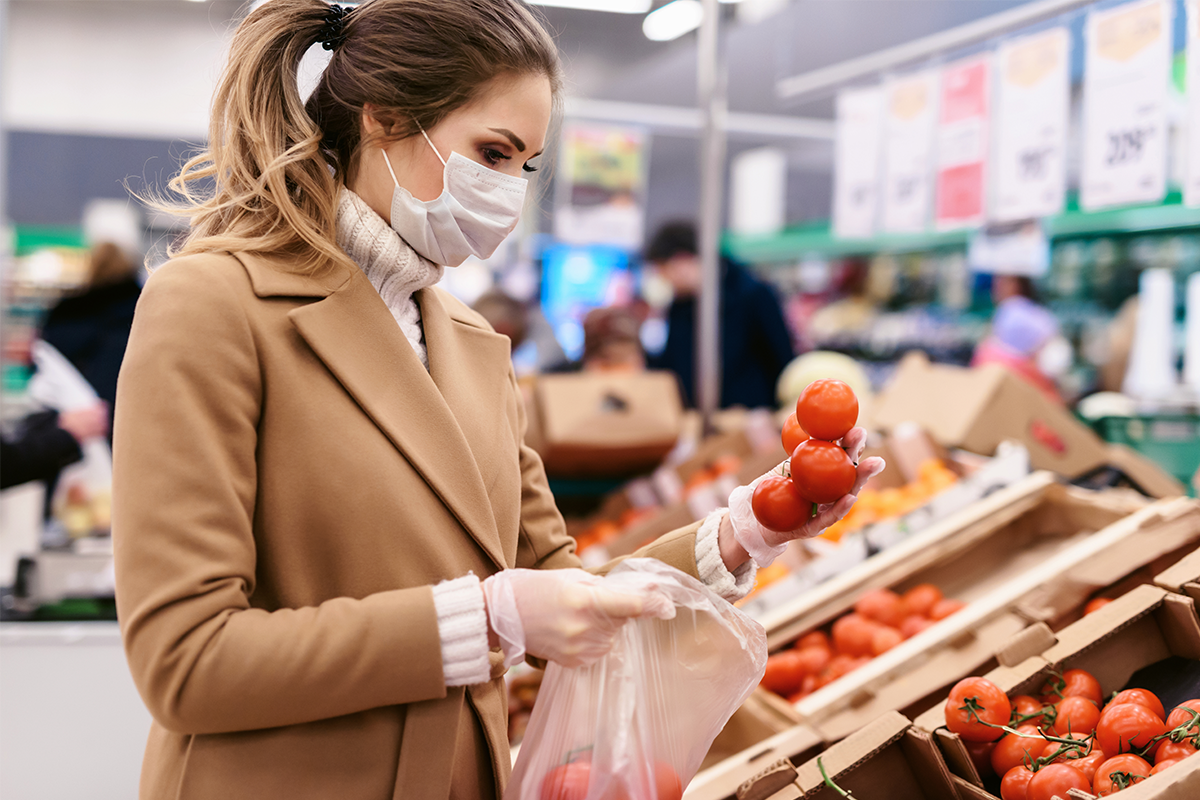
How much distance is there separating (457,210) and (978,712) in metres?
1.09

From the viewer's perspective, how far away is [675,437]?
3.87 meters

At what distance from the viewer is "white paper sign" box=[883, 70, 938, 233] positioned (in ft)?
12.6

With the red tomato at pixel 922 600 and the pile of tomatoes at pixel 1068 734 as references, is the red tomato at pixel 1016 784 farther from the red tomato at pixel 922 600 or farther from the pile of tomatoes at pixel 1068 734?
the red tomato at pixel 922 600

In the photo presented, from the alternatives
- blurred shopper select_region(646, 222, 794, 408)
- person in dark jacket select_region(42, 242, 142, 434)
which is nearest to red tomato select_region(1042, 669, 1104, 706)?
blurred shopper select_region(646, 222, 794, 408)

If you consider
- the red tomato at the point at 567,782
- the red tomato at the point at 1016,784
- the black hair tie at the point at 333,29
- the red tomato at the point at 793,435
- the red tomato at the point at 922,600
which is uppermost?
the black hair tie at the point at 333,29

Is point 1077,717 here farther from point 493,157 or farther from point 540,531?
point 493,157

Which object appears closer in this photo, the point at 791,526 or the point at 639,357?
the point at 791,526

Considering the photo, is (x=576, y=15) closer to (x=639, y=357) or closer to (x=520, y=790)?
(x=639, y=357)

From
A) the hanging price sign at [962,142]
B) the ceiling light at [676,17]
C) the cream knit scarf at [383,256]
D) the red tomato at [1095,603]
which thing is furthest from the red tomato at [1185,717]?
the ceiling light at [676,17]

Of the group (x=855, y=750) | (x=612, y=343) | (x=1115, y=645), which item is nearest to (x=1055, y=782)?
(x=855, y=750)

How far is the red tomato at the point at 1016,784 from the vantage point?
54.1 inches

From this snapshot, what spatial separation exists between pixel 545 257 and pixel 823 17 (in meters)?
4.83

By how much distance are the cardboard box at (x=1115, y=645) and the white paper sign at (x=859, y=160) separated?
112 inches

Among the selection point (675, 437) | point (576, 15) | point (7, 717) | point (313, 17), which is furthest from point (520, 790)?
point (576, 15)
